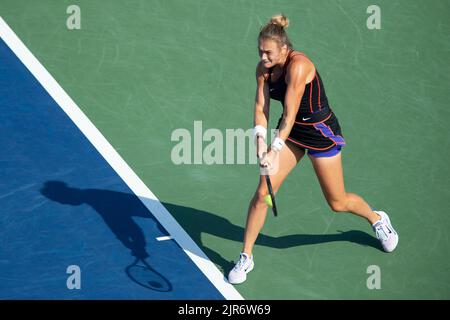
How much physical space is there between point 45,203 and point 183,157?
1813mm

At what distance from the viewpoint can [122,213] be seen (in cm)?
933

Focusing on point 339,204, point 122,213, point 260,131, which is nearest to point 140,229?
point 122,213

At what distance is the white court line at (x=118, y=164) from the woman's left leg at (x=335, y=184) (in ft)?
4.47

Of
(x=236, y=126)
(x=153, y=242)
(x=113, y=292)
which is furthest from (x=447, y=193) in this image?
(x=113, y=292)

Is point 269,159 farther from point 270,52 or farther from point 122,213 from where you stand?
point 122,213

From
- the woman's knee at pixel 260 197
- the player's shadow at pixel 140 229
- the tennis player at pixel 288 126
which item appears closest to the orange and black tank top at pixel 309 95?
the tennis player at pixel 288 126

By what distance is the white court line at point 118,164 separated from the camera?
860 cm

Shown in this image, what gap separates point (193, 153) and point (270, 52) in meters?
2.84

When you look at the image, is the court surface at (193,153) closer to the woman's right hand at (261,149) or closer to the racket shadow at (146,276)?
the racket shadow at (146,276)

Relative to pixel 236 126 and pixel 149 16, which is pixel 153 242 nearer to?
pixel 236 126

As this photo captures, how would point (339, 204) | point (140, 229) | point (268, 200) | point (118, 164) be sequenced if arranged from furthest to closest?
point (118, 164)
point (140, 229)
point (339, 204)
point (268, 200)

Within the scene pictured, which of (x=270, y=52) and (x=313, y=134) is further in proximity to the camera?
(x=313, y=134)

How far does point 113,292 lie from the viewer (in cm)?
824

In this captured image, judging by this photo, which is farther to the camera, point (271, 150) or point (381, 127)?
point (381, 127)
